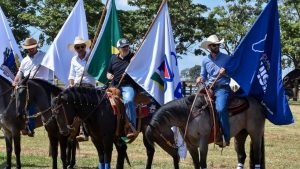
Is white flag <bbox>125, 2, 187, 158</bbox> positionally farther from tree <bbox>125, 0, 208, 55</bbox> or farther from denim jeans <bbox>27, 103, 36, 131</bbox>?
tree <bbox>125, 0, 208, 55</bbox>

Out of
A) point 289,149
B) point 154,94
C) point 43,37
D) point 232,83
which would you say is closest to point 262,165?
point 232,83

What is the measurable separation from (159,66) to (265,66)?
92.6 inches

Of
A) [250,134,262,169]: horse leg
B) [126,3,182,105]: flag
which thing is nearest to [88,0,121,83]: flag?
[126,3,182,105]: flag

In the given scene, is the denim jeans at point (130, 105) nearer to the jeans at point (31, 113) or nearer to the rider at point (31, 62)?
the jeans at point (31, 113)

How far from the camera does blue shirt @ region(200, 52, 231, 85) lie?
11922 millimetres

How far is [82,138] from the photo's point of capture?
497 inches

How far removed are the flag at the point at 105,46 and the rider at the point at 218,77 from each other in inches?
105

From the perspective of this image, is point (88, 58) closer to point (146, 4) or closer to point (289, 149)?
point (289, 149)

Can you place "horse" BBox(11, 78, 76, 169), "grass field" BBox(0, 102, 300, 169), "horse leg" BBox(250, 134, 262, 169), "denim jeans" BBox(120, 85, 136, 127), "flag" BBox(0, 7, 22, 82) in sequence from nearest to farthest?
"horse" BBox(11, 78, 76, 169)
"denim jeans" BBox(120, 85, 136, 127)
"horse leg" BBox(250, 134, 262, 169)
"grass field" BBox(0, 102, 300, 169)
"flag" BBox(0, 7, 22, 82)

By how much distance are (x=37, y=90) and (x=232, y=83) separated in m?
3.92

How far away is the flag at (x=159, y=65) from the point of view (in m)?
13.0

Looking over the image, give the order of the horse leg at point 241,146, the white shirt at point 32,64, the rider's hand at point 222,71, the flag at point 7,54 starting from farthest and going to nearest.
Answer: the flag at point 7,54, the white shirt at point 32,64, the horse leg at point 241,146, the rider's hand at point 222,71

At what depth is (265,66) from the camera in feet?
41.1

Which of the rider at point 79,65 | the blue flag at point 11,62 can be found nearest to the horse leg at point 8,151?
the rider at point 79,65
